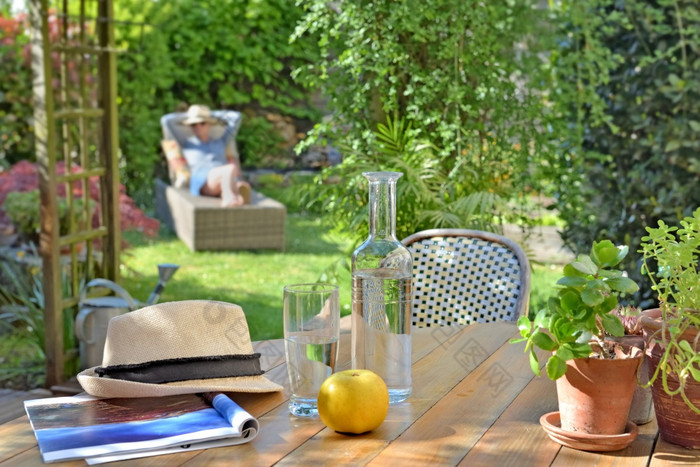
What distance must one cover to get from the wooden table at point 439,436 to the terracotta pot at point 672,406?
18 millimetres

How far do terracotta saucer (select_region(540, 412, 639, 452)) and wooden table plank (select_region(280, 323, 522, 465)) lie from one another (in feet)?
0.70

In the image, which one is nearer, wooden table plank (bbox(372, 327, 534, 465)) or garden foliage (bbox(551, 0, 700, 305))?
wooden table plank (bbox(372, 327, 534, 465))

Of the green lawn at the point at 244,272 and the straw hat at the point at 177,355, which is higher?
the straw hat at the point at 177,355

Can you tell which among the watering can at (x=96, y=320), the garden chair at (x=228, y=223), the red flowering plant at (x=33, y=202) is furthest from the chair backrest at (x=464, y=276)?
the garden chair at (x=228, y=223)

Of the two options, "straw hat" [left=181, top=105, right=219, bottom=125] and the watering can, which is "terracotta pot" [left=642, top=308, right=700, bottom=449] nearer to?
the watering can

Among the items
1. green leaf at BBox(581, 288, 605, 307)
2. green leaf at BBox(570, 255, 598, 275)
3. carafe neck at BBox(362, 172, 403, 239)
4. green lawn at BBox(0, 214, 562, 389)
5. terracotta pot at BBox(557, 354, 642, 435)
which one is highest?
carafe neck at BBox(362, 172, 403, 239)

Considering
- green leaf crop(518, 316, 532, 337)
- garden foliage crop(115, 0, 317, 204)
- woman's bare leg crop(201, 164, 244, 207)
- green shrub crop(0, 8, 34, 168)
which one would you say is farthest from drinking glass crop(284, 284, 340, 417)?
garden foliage crop(115, 0, 317, 204)

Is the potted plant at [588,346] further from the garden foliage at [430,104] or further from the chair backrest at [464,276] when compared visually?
the garden foliage at [430,104]

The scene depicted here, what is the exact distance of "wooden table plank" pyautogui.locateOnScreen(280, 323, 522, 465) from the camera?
121cm

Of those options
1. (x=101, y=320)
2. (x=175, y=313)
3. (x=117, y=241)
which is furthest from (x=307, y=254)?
(x=175, y=313)

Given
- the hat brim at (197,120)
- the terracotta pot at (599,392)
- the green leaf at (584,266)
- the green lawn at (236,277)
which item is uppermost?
the hat brim at (197,120)

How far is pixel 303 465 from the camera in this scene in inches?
46.1

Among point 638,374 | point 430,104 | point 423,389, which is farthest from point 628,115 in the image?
point 638,374

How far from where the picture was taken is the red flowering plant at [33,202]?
487 centimetres
